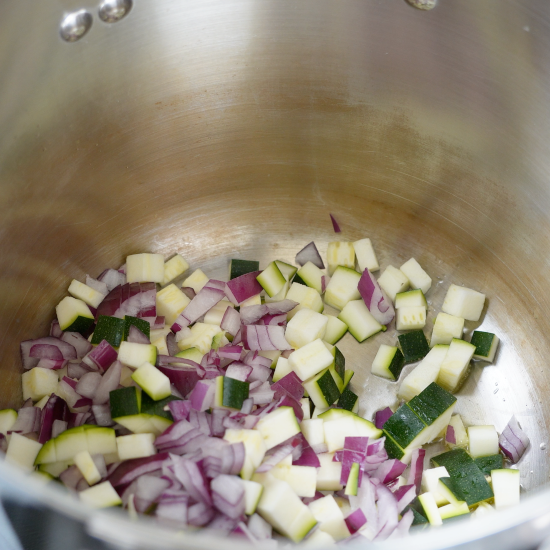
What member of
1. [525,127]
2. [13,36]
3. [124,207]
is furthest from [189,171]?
[525,127]

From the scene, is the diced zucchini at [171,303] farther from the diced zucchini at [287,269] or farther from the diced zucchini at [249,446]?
the diced zucchini at [249,446]

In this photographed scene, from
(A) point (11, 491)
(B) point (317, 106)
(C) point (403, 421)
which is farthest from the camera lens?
(B) point (317, 106)

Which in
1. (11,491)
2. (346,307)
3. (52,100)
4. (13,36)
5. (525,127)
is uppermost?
(13,36)

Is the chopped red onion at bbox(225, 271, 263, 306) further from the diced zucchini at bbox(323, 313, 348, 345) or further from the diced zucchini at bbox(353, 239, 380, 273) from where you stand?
the diced zucchini at bbox(353, 239, 380, 273)

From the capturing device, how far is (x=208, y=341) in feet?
6.37

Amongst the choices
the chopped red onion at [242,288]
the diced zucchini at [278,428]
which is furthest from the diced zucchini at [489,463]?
the chopped red onion at [242,288]

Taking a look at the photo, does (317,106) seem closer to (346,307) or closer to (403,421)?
(346,307)

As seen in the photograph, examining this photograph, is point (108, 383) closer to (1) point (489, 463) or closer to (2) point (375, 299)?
(2) point (375, 299)

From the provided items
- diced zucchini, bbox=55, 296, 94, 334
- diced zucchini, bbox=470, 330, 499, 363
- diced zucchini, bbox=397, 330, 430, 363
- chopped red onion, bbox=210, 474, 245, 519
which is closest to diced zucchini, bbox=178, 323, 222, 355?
diced zucchini, bbox=55, 296, 94, 334

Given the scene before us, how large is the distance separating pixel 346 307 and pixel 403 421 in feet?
1.55

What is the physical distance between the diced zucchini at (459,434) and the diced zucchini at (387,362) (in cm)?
24

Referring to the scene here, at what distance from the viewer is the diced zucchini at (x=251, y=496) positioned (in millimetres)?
1478

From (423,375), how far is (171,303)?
874 millimetres

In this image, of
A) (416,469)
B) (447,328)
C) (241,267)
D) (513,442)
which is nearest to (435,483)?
(416,469)
